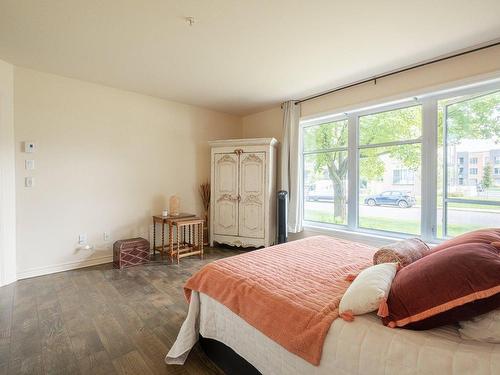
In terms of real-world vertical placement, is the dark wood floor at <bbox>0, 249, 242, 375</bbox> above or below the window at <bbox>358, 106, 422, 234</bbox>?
below

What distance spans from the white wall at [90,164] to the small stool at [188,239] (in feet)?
1.47

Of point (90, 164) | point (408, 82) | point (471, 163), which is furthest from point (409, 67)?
point (90, 164)

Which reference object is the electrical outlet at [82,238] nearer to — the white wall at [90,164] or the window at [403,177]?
the white wall at [90,164]

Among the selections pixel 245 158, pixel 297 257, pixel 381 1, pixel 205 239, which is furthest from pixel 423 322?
pixel 205 239

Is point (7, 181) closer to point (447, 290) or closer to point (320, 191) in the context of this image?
point (447, 290)

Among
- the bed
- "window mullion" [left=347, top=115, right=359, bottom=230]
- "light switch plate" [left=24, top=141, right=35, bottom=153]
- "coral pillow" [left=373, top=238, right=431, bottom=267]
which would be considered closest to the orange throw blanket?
the bed

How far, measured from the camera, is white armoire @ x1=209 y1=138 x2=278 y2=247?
4082mm

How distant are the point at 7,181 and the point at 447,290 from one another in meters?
4.00

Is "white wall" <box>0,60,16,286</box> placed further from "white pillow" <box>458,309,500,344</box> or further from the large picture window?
"white pillow" <box>458,309,500,344</box>

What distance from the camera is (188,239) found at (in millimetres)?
4430

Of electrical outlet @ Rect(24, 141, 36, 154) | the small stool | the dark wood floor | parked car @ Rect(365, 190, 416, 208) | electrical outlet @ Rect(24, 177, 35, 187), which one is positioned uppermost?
electrical outlet @ Rect(24, 141, 36, 154)

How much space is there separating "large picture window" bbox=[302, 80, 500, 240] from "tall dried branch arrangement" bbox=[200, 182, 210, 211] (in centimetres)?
188

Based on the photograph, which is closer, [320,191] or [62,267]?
[62,267]

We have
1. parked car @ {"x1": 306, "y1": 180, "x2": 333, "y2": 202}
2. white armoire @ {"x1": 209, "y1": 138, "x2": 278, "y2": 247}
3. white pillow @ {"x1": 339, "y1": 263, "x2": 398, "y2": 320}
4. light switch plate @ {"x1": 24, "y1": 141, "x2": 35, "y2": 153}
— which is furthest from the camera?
white armoire @ {"x1": 209, "y1": 138, "x2": 278, "y2": 247}
